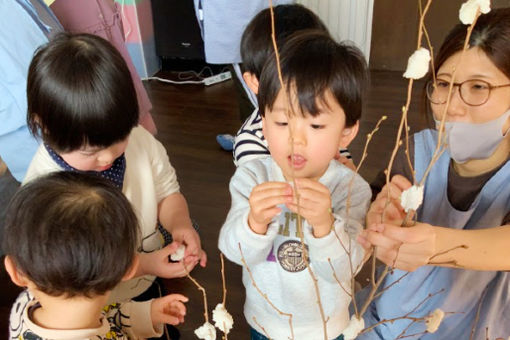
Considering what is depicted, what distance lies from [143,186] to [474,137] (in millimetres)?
727

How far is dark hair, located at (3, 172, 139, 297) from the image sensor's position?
707mm

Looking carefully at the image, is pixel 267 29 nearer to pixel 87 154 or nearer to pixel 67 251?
pixel 87 154

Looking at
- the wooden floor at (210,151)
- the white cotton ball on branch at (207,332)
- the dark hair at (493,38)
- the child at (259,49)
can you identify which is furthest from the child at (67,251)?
the wooden floor at (210,151)

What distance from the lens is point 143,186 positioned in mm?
1112

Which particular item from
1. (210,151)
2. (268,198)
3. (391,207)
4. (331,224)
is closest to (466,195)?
(391,207)

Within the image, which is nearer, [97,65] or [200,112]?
[97,65]

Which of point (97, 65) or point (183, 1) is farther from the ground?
point (97, 65)

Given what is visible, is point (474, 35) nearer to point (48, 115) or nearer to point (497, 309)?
point (497, 309)

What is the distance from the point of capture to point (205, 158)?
8.87 ft

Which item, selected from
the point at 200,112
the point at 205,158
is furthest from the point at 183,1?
the point at 205,158

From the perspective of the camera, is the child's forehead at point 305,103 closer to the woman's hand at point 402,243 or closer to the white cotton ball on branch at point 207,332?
the woman's hand at point 402,243

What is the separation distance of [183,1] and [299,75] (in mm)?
2923

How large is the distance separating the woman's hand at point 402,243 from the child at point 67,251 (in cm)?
38

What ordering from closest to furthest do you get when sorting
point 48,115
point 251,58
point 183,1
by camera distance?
point 48,115
point 251,58
point 183,1
